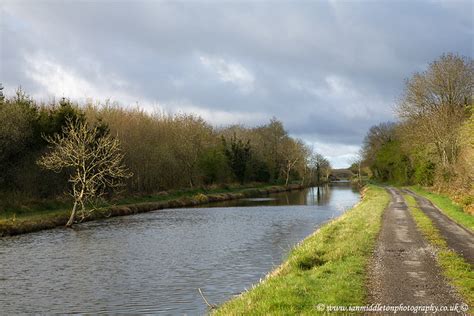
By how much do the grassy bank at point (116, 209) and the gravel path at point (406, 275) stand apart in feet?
81.5

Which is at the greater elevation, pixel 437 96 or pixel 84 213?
pixel 437 96

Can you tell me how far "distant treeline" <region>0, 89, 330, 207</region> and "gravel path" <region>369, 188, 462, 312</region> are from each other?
32716mm

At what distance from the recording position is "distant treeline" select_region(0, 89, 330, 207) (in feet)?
134

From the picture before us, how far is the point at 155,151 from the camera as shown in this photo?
64.8 m

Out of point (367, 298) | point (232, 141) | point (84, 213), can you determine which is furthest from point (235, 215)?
point (232, 141)

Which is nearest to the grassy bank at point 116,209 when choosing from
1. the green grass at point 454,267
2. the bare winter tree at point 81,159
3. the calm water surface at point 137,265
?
the bare winter tree at point 81,159

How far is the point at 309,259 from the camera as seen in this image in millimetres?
15117

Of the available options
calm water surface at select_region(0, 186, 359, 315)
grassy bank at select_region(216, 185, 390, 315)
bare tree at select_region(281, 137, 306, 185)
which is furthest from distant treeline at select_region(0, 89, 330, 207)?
grassy bank at select_region(216, 185, 390, 315)

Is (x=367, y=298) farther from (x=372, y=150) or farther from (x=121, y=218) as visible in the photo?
(x=372, y=150)

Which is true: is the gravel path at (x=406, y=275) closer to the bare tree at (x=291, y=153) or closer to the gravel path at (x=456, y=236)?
the gravel path at (x=456, y=236)

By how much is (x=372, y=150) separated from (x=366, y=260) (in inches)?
4253

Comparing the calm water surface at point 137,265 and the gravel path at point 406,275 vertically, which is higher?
the gravel path at point 406,275

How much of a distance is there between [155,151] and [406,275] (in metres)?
55.3

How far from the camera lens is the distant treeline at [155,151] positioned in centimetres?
4072
